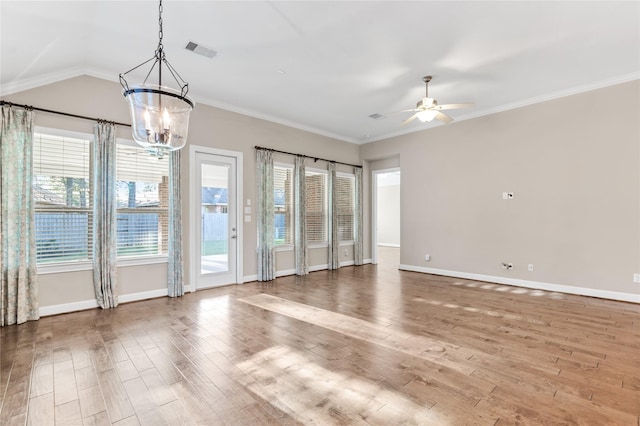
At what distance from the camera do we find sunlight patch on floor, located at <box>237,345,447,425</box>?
6.49ft

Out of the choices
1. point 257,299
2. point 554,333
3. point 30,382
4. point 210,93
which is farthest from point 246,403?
point 210,93

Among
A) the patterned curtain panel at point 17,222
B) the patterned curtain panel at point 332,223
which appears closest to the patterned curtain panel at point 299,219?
the patterned curtain panel at point 332,223

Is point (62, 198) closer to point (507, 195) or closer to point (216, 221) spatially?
point (216, 221)

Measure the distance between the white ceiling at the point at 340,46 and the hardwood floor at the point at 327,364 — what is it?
3.16 meters

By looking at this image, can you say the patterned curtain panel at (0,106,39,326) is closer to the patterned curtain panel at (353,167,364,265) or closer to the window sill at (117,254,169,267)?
the window sill at (117,254,169,267)

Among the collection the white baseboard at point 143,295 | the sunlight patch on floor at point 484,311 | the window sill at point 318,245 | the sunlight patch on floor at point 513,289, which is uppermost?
Result: the window sill at point 318,245

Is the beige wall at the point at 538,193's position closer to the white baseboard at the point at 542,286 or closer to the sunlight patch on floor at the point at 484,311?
the white baseboard at the point at 542,286

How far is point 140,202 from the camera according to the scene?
4.79m

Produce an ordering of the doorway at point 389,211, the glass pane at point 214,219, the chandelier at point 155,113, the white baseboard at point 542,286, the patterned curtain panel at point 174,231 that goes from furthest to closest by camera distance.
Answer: the doorway at point 389,211
the glass pane at point 214,219
the patterned curtain panel at point 174,231
the white baseboard at point 542,286
the chandelier at point 155,113

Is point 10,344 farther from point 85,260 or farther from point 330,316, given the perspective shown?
point 330,316

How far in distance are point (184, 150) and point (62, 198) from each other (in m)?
1.82

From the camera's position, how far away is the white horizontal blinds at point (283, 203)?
262 inches

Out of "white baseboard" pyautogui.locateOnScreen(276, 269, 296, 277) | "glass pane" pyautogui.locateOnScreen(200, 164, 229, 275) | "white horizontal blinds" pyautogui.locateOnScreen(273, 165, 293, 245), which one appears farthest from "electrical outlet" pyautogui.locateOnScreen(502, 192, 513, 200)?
"glass pane" pyautogui.locateOnScreen(200, 164, 229, 275)

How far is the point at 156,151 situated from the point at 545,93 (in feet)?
20.3
